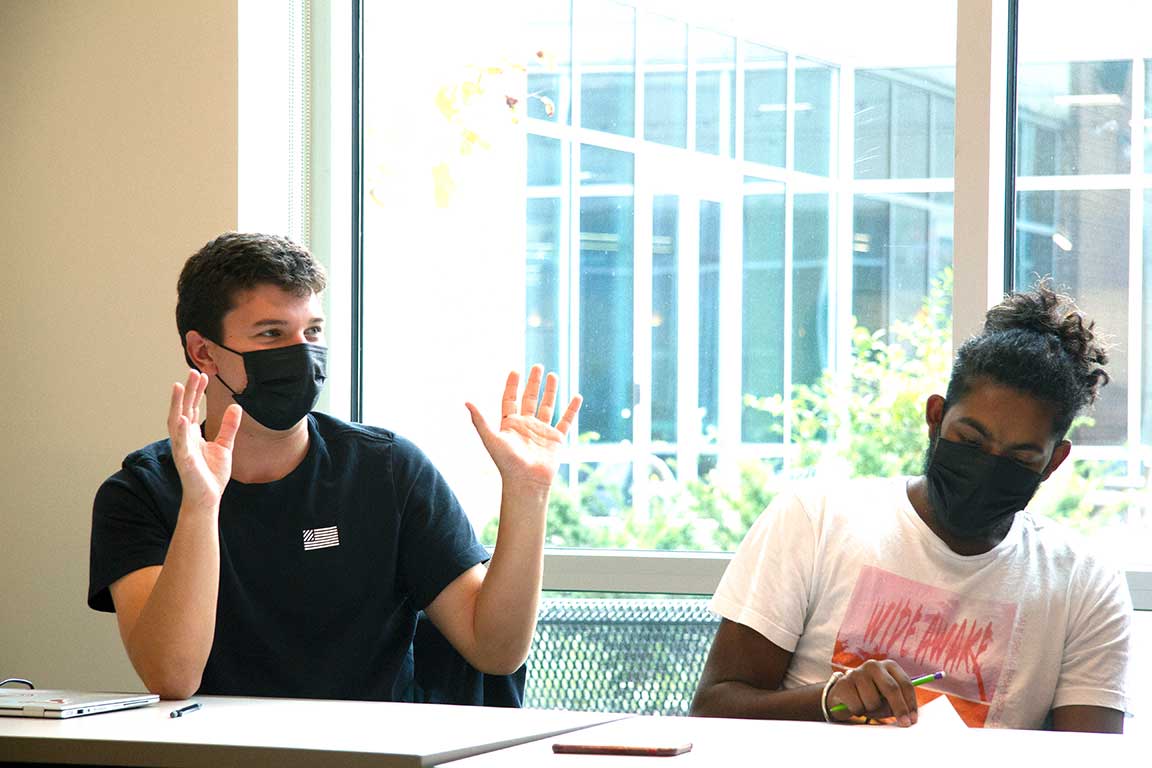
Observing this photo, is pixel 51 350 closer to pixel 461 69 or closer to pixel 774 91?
pixel 461 69

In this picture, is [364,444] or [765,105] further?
[765,105]

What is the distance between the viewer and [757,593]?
2131 mm

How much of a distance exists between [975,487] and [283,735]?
3.72 ft

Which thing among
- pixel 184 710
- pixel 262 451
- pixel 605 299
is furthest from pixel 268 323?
pixel 605 299

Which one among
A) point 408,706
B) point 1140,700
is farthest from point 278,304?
point 1140,700

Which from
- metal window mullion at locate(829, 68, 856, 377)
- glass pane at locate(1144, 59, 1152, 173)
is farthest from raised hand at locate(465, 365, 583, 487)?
glass pane at locate(1144, 59, 1152, 173)

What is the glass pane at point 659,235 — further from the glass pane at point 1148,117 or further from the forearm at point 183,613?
the forearm at point 183,613

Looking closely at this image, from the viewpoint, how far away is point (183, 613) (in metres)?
1.98

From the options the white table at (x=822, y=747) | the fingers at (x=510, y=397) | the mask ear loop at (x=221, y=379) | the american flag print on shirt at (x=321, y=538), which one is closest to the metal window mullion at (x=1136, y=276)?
the white table at (x=822, y=747)

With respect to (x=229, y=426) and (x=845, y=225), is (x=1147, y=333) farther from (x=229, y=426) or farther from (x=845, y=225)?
(x=229, y=426)

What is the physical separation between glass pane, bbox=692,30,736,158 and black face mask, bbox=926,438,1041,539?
1.08m

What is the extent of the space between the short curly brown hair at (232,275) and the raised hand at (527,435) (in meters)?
0.41

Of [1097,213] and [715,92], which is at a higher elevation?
[715,92]

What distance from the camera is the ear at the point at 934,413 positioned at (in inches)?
86.0
